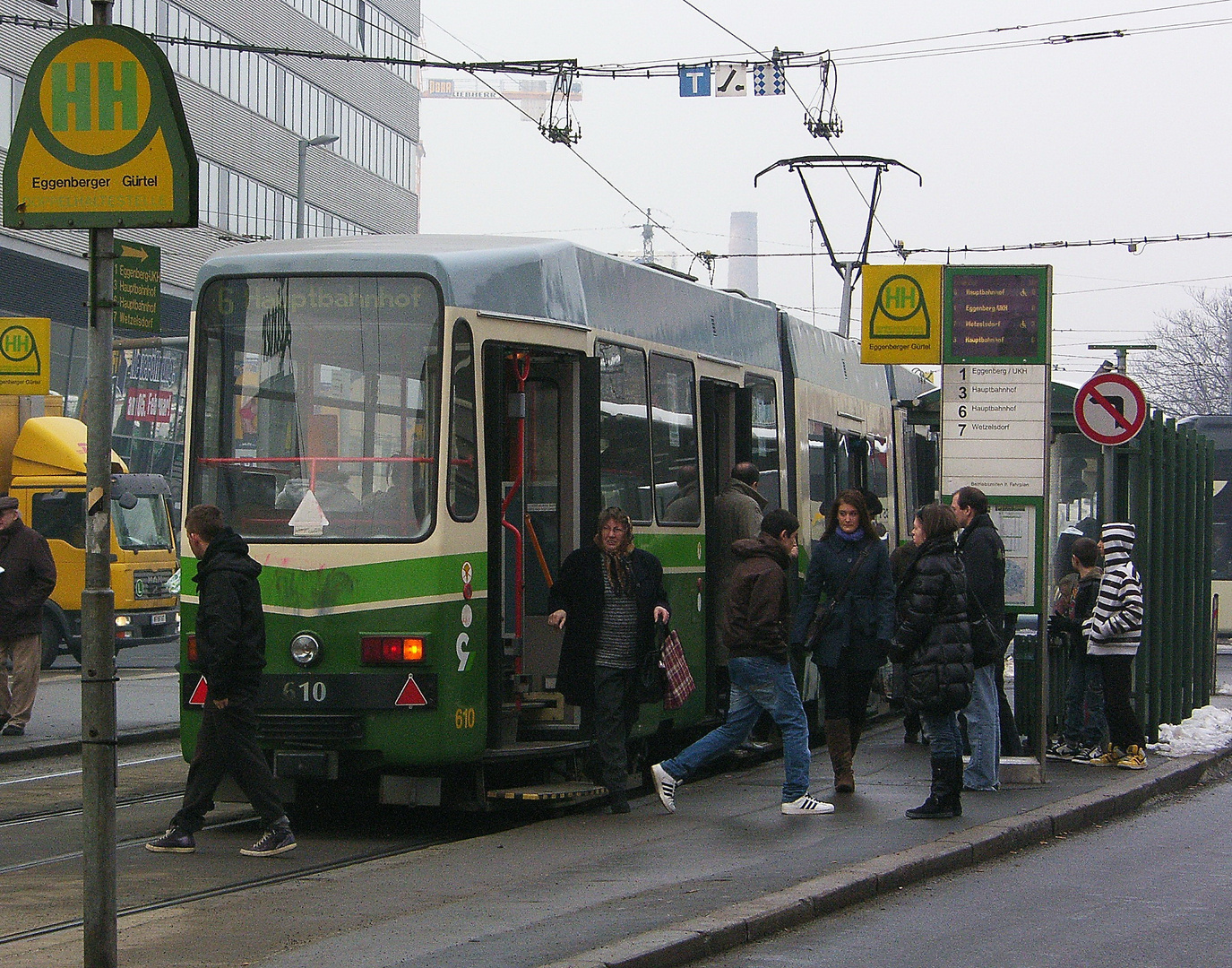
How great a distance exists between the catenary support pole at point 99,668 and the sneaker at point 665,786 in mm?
4809

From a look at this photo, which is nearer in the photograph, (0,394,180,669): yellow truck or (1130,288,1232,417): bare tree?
(0,394,180,669): yellow truck

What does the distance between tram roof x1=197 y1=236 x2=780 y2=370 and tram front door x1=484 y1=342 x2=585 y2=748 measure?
34 cm

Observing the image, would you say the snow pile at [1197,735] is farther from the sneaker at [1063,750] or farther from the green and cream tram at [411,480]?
the green and cream tram at [411,480]

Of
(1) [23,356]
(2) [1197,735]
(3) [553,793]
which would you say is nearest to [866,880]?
(3) [553,793]

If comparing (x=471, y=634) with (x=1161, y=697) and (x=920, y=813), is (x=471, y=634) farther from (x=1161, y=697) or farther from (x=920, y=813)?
(x=1161, y=697)

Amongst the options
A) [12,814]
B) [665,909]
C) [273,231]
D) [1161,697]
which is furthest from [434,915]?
[273,231]

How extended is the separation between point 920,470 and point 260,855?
11560 millimetres

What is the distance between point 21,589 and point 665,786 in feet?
19.8

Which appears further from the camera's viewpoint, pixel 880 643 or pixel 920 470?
pixel 920 470

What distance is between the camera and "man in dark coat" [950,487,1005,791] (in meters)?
10.9

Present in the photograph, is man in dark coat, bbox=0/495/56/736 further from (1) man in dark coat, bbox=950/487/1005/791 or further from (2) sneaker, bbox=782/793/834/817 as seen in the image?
(1) man in dark coat, bbox=950/487/1005/791

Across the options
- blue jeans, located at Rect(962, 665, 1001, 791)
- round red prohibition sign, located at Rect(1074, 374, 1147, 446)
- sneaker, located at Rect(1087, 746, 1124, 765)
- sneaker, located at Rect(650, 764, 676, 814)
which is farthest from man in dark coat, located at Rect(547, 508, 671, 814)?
round red prohibition sign, located at Rect(1074, 374, 1147, 446)

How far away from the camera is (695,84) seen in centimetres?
1848

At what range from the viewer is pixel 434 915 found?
7352 mm
